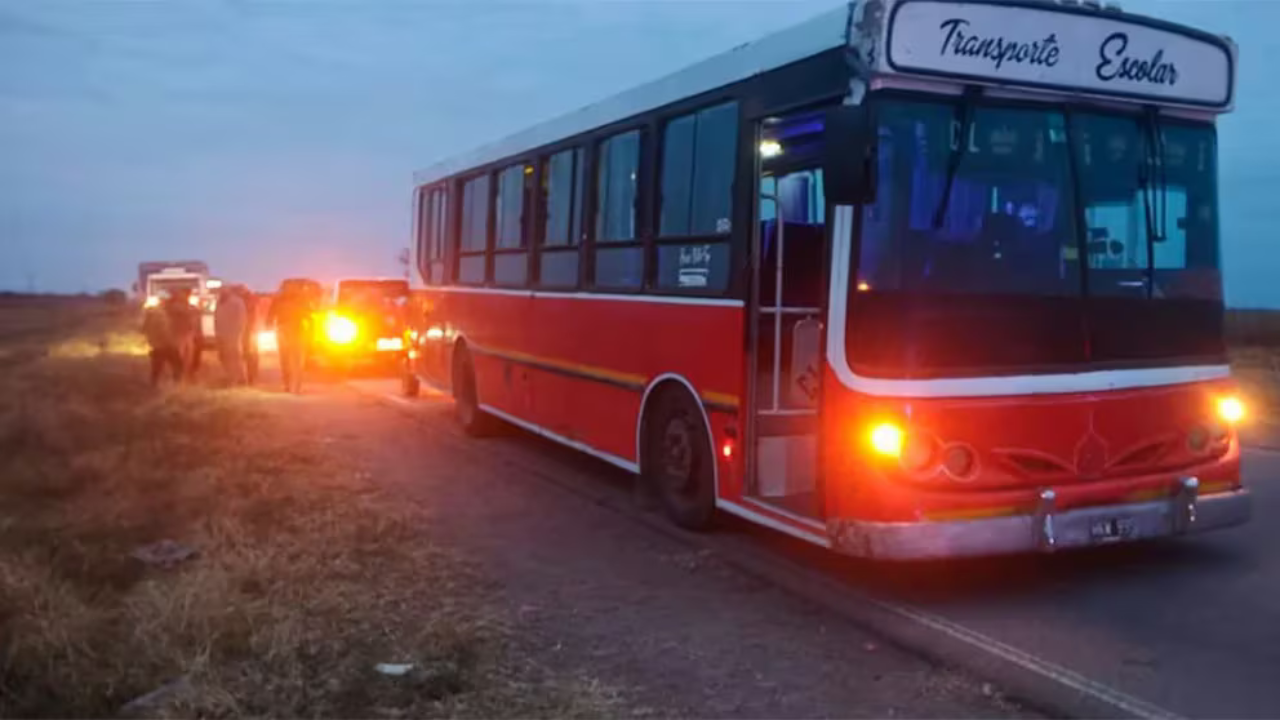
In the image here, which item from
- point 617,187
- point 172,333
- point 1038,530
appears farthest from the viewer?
point 172,333

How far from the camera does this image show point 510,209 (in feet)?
42.3

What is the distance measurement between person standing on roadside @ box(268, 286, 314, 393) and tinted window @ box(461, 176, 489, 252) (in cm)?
689

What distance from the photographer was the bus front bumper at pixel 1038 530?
6.41 metres

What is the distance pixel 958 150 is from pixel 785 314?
1857 mm

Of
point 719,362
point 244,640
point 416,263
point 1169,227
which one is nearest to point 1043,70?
point 1169,227

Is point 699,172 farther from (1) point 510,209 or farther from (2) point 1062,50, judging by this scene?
(1) point 510,209

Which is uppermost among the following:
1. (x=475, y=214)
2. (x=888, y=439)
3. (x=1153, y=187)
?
(x=475, y=214)

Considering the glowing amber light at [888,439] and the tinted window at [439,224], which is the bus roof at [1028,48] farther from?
the tinted window at [439,224]

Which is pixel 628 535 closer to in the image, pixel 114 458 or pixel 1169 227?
pixel 1169 227

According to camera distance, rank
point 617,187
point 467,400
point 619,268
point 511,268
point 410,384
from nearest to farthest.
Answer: point 619,268, point 617,187, point 511,268, point 467,400, point 410,384

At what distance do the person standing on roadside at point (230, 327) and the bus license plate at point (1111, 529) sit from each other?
17372 millimetres

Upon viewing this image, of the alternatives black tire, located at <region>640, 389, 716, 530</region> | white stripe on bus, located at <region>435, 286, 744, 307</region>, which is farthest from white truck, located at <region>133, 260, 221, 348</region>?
black tire, located at <region>640, 389, 716, 530</region>

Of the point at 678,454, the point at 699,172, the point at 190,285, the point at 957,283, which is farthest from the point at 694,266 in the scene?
the point at 190,285

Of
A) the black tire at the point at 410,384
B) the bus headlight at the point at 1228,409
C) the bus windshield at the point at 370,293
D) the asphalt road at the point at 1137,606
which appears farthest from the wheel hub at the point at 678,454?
the bus windshield at the point at 370,293
